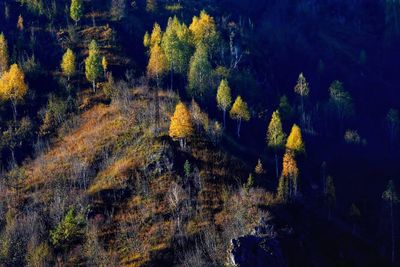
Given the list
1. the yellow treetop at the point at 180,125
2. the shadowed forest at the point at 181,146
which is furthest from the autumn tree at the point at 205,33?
the yellow treetop at the point at 180,125

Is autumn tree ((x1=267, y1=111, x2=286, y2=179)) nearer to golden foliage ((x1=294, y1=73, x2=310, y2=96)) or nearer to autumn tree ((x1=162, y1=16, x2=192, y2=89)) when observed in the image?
autumn tree ((x1=162, y1=16, x2=192, y2=89))

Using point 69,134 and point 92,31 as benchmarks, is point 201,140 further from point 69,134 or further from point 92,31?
point 92,31

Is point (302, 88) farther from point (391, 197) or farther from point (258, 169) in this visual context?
point (258, 169)

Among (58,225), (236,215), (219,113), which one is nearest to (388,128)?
(219,113)

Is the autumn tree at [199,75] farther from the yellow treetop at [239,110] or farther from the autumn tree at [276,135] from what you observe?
the autumn tree at [276,135]

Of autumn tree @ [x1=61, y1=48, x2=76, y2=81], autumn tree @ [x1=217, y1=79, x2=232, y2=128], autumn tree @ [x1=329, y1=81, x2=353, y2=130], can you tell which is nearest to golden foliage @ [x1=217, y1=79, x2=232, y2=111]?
autumn tree @ [x1=217, y1=79, x2=232, y2=128]
